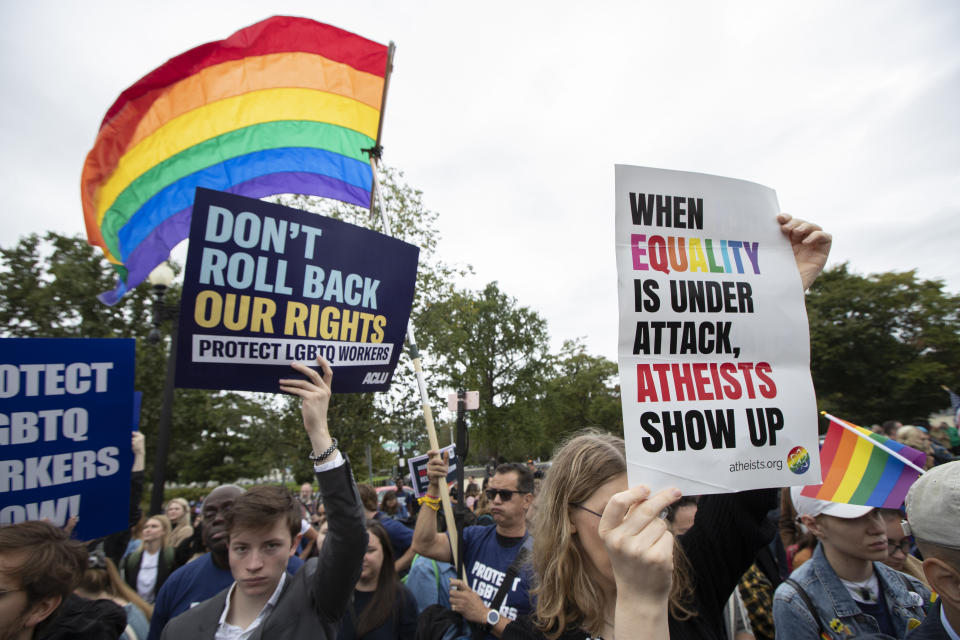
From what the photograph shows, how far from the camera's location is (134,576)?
17.0 ft

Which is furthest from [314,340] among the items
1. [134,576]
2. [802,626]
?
[134,576]

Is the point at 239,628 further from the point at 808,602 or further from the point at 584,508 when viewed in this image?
the point at 808,602

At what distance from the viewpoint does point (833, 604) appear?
8.17 feet

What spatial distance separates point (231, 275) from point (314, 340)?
1.88ft

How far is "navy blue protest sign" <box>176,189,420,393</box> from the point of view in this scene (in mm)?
2777

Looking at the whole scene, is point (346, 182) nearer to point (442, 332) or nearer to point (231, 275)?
point (231, 275)

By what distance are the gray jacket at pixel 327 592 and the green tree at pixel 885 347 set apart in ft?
111

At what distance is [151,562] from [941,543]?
6122 mm

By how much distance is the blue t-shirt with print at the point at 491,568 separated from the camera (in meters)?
3.14

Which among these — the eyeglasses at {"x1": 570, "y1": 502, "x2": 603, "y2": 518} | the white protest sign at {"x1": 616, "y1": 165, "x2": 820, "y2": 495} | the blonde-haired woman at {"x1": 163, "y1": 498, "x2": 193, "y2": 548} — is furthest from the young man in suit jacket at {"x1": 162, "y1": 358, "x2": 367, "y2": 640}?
the blonde-haired woman at {"x1": 163, "y1": 498, "x2": 193, "y2": 548}

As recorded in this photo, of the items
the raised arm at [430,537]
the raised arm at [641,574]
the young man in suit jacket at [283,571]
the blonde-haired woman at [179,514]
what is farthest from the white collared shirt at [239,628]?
the blonde-haired woman at [179,514]

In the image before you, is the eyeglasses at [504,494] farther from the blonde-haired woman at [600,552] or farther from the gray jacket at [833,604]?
the blonde-haired woman at [600,552]

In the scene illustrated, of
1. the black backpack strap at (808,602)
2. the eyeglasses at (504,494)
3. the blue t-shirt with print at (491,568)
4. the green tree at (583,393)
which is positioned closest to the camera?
the black backpack strap at (808,602)

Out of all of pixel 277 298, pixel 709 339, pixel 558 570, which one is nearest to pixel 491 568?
pixel 558 570
